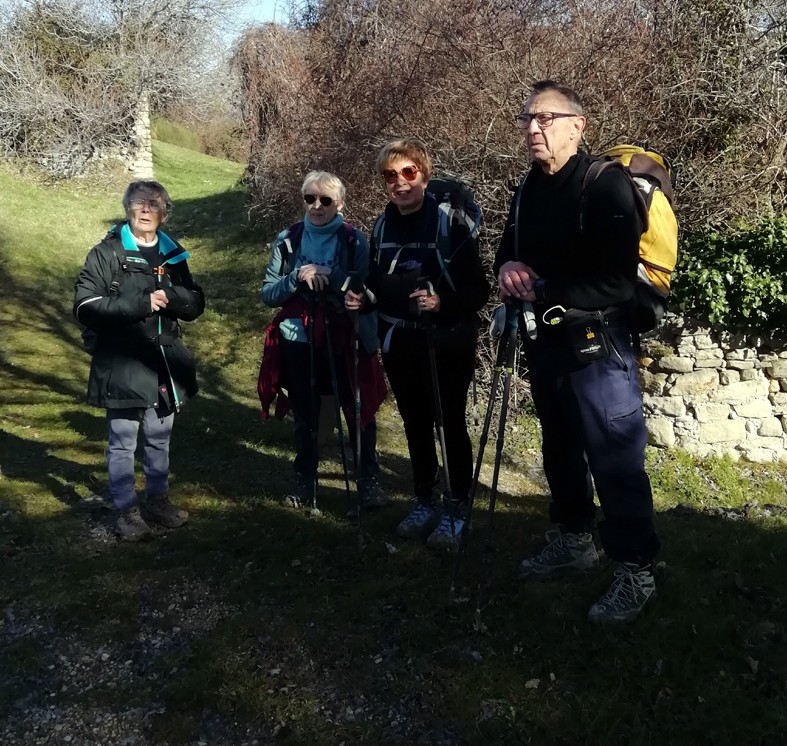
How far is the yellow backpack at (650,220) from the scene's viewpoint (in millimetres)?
2773

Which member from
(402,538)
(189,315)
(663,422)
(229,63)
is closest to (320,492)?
(402,538)

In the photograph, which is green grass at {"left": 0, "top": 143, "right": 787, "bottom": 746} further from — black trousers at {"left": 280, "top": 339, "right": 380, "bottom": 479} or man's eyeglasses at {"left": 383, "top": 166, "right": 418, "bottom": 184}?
man's eyeglasses at {"left": 383, "top": 166, "right": 418, "bottom": 184}

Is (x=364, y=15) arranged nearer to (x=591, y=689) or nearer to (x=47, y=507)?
(x=47, y=507)

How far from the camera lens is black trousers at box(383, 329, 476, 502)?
147 inches

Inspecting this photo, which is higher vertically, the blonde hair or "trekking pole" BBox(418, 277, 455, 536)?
the blonde hair

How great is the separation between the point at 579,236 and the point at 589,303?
27cm

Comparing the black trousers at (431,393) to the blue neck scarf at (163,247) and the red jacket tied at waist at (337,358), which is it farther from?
the blue neck scarf at (163,247)

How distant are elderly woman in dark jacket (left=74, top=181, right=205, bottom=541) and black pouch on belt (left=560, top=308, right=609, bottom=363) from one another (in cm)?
224

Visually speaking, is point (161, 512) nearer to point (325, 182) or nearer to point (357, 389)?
point (357, 389)

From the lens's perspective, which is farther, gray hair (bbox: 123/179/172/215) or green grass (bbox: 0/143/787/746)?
gray hair (bbox: 123/179/172/215)

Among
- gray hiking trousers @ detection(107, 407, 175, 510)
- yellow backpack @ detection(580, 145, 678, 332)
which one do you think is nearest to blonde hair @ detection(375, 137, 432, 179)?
yellow backpack @ detection(580, 145, 678, 332)

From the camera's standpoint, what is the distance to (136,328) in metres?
4.02

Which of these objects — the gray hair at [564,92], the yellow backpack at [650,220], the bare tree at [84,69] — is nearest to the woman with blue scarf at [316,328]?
the gray hair at [564,92]

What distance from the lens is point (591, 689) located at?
2.85 m
